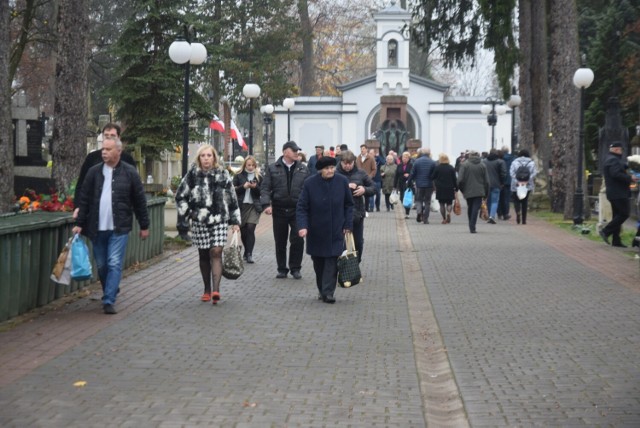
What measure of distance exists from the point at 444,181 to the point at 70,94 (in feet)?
32.1

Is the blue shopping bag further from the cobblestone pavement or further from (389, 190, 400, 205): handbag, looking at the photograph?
(389, 190, 400, 205): handbag

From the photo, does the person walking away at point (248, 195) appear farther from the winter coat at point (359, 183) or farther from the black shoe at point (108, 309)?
the black shoe at point (108, 309)

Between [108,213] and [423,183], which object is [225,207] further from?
[423,183]

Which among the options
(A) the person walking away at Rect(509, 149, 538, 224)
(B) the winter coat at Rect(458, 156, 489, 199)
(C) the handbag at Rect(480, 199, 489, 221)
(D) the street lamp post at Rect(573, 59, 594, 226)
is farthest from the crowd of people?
(C) the handbag at Rect(480, 199, 489, 221)

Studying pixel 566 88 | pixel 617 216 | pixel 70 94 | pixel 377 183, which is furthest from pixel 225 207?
pixel 377 183

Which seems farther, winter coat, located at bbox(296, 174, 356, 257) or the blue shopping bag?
winter coat, located at bbox(296, 174, 356, 257)

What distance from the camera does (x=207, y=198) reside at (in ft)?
40.2

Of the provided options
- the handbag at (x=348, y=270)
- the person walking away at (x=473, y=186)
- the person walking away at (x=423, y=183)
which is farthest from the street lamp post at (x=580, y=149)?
the handbag at (x=348, y=270)

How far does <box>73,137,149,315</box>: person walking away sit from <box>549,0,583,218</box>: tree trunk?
58.2ft

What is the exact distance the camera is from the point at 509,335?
33.7 ft

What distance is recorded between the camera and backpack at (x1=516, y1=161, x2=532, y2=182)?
2689cm

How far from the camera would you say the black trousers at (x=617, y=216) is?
1895 cm

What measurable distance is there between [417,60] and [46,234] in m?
78.7

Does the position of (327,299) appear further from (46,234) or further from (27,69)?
(27,69)
